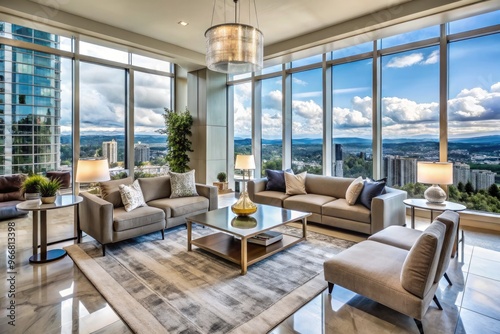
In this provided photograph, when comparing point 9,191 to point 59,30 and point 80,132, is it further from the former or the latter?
point 59,30

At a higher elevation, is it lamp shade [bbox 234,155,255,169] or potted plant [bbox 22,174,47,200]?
lamp shade [bbox 234,155,255,169]

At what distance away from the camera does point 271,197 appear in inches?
200

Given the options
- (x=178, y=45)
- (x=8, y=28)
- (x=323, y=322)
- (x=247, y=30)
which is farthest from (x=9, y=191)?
(x=323, y=322)

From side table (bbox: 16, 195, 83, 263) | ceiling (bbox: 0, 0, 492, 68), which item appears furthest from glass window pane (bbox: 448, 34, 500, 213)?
side table (bbox: 16, 195, 83, 263)

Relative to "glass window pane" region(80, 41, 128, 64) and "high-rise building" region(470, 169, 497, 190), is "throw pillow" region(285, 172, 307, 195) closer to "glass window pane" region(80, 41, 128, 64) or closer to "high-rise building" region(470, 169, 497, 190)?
"high-rise building" region(470, 169, 497, 190)

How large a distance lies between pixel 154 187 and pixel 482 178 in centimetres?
535

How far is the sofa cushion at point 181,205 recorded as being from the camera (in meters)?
4.13

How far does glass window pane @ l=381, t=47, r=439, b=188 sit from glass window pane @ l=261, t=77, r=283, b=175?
2373 millimetres

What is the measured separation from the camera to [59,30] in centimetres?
477

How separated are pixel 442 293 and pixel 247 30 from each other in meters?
3.31

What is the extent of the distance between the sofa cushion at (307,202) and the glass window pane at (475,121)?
86.8 inches

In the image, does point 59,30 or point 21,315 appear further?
point 59,30

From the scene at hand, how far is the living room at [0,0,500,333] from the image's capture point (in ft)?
14.2

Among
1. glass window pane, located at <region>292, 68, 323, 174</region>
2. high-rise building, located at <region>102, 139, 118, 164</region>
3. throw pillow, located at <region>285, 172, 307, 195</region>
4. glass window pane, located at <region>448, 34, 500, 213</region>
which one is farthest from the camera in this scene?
high-rise building, located at <region>102, 139, 118, 164</region>
